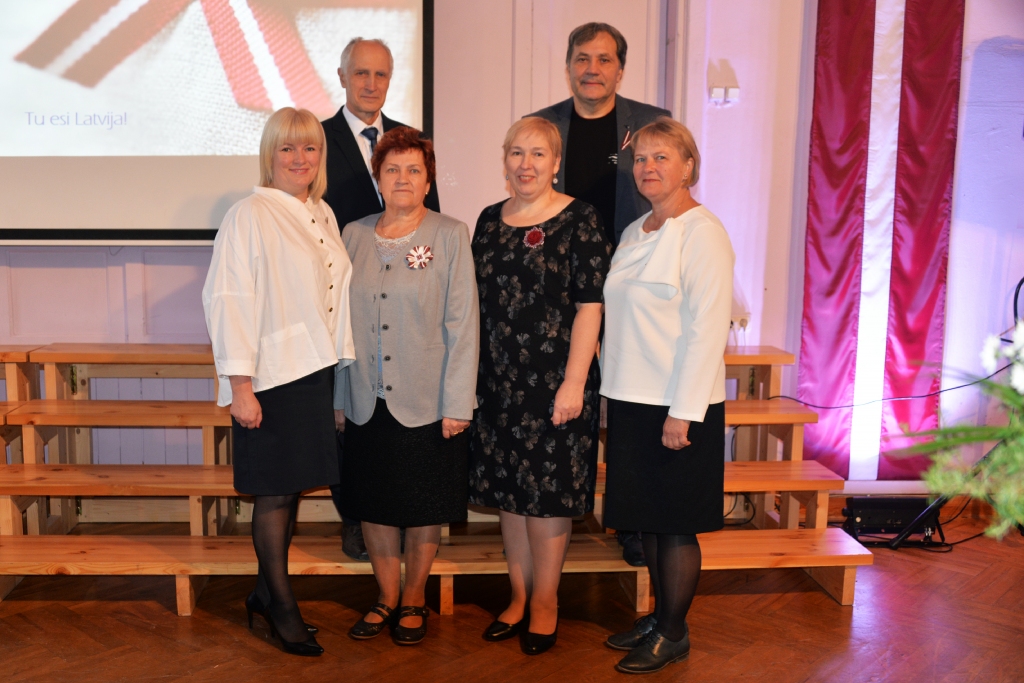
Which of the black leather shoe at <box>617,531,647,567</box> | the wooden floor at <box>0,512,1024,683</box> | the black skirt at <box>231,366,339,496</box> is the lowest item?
the wooden floor at <box>0,512,1024,683</box>

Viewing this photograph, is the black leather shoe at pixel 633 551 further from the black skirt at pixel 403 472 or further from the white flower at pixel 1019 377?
the white flower at pixel 1019 377

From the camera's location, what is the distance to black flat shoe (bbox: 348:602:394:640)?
2.80 metres

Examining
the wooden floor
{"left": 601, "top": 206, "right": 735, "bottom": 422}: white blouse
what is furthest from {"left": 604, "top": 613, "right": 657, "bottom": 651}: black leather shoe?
{"left": 601, "top": 206, "right": 735, "bottom": 422}: white blouse

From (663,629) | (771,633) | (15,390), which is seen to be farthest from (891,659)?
(15,390)

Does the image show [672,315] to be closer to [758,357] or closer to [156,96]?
[758,357]

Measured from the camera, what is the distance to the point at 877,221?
4211 mm

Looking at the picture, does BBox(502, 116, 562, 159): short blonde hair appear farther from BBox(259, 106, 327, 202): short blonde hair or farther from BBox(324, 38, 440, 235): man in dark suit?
BBox(324, 38, 440, 235): man in dark suit

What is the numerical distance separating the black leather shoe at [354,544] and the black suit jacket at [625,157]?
137cm

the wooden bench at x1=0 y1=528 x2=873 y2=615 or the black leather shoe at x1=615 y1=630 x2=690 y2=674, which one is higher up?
the wooden bench at x1=0 y1=528 x2=873 y2=615

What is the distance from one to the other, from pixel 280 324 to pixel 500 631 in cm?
123

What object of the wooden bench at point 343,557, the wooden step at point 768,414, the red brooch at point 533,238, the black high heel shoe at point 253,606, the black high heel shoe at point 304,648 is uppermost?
the red brooch at point 533,238

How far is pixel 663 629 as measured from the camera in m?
2.64

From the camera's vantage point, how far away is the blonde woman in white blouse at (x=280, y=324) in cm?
241

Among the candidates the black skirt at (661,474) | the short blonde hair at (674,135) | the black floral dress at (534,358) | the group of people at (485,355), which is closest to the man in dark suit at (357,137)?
the group of people at (485,355)
